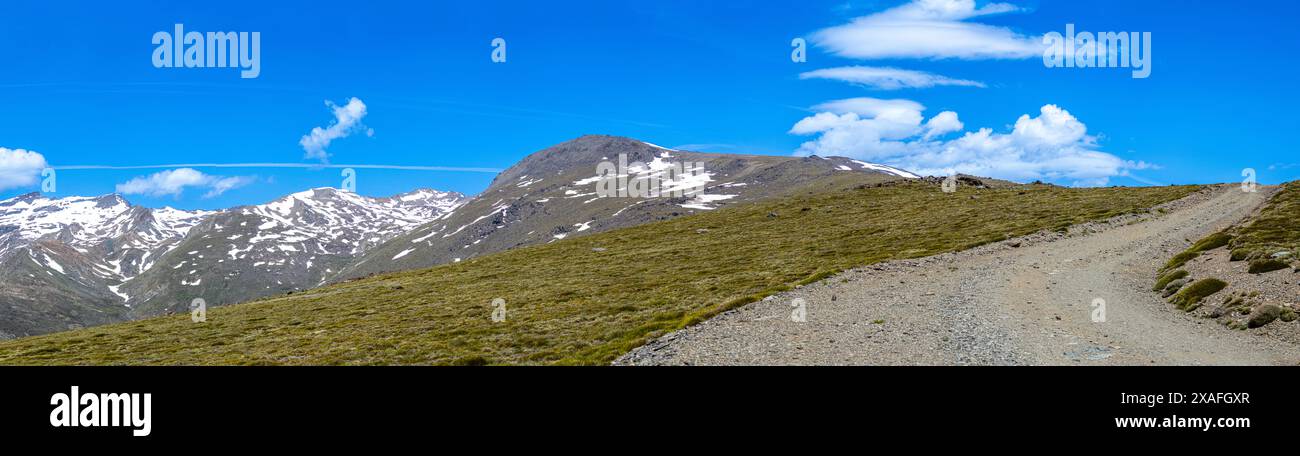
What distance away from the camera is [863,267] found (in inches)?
1654

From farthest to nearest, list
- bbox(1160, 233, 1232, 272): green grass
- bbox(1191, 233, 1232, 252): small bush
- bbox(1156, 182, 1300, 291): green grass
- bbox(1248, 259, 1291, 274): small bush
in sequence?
bbox(1191, 233, 1232, 252): small bush < bbox(1160, 233, 1232, 272): green grass < bbox(1156, 182, 1300, 291): green grass < bbox(1248, 259, 1291, 274): small bush

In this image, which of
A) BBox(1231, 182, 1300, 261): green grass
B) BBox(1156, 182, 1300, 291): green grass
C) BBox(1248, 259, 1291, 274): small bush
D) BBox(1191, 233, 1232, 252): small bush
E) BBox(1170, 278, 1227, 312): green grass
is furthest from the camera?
BBox(1191, 233, 1232, 252): small bush

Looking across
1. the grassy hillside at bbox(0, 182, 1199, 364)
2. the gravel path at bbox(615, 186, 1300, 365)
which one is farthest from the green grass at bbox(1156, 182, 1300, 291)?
the grassy hillside at bbox(0, 182, 1199, 364)

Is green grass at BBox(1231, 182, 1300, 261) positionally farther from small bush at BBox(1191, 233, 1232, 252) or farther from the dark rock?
the dark rock

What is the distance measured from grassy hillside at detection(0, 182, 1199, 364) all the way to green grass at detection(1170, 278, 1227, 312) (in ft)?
54.7

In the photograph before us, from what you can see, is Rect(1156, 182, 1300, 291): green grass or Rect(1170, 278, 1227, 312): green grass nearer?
Rect(1170, 278, 1227, 312): green grass

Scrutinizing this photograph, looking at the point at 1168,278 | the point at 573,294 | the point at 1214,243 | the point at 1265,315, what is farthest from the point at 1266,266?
the point at 573,294

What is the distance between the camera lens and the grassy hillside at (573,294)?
31.6 meters

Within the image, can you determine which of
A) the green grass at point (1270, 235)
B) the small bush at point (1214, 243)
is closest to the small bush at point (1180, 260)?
the small bush at point (1214, 243)

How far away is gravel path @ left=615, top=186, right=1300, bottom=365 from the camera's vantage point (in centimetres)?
1959
